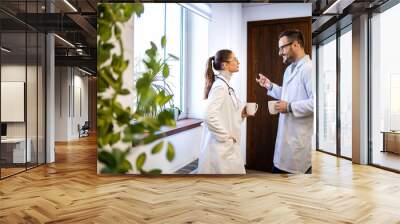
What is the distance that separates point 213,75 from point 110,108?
4.92 meters

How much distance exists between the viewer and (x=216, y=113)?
5.37 meters

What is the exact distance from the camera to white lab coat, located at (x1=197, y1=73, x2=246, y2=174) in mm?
5363

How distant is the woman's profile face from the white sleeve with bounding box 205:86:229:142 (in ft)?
1.18

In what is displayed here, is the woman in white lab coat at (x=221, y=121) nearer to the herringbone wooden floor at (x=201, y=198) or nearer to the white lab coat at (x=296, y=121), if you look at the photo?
the herringbone wooden floor at (x=201, y=198)

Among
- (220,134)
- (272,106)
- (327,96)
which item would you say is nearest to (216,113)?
(220,134)

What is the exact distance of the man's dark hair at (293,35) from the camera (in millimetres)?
5645

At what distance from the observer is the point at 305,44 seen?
567 cm

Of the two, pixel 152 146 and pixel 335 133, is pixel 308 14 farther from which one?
pixel 152 146

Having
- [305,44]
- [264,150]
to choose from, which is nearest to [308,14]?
[305,44]

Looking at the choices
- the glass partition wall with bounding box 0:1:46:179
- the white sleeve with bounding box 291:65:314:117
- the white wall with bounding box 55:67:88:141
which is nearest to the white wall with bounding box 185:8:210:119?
the white sleeve with bounding box 291:65:314:117

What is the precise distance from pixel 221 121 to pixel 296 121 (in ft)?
3.90

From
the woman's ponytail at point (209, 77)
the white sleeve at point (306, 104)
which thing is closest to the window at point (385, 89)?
the white sleeve at point (306, 104)

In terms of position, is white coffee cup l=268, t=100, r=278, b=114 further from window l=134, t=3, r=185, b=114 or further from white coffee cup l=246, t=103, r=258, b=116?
window l=134, t=3, r=185, b=114

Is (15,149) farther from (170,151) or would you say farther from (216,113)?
(170,151)
